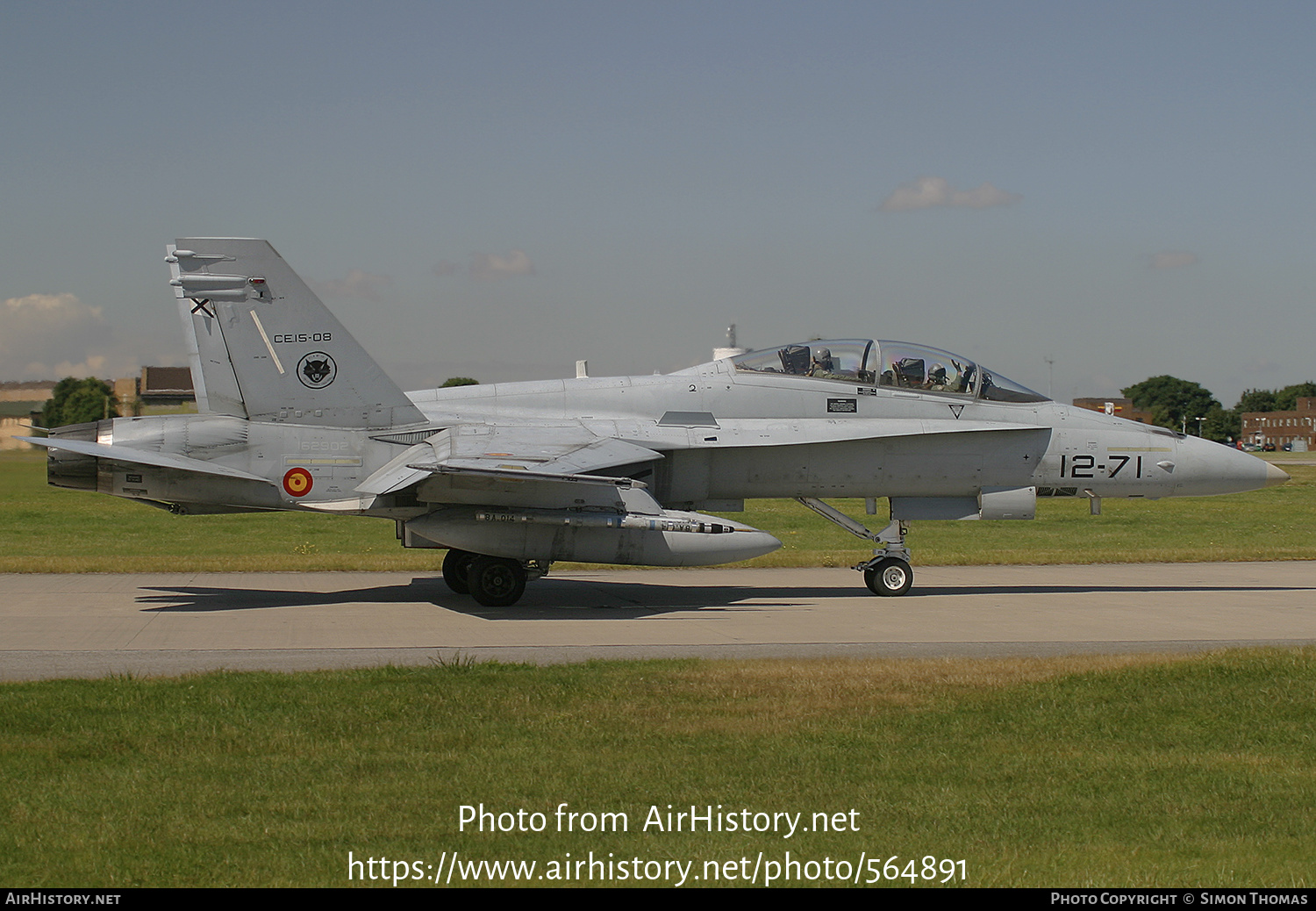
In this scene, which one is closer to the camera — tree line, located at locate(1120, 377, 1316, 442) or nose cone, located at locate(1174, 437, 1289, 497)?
nose cone, located at locate(1174, 437, 1289, 497)

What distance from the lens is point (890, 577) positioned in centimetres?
1570

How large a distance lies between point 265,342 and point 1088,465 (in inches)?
426

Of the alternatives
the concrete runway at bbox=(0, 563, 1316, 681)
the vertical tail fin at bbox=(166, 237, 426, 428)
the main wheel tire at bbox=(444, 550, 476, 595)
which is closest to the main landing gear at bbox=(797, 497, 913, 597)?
the concrete runway at bbox=(0, 563, 1316, 681)

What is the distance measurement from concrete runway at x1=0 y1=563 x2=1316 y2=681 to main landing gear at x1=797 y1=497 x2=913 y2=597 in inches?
10.3

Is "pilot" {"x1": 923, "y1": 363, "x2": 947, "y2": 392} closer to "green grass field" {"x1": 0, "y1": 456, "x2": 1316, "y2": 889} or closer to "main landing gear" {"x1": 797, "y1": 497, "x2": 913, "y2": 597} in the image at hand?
"main landing gear" {"x1": 797, "y1": 497, "x2": 913, "y2": 597}

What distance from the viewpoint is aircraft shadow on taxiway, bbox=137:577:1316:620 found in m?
14.3

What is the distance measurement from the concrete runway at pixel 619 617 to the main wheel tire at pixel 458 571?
1.10 ft

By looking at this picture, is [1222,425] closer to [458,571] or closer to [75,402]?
[75,402]

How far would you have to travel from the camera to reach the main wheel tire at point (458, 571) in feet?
51.3

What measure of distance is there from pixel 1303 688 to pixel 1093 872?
480 centimetres

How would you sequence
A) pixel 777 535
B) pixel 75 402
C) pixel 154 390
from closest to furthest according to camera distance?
1. pixel 777 535
2. pixel 154 390
3. pixel 75 402

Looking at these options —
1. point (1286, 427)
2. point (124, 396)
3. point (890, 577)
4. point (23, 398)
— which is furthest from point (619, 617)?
point (1286, 427)

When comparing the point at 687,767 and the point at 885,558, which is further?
the point at 885,558

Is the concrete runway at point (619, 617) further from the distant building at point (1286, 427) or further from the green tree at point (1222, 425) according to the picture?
the distant building at point (1286, 427)
